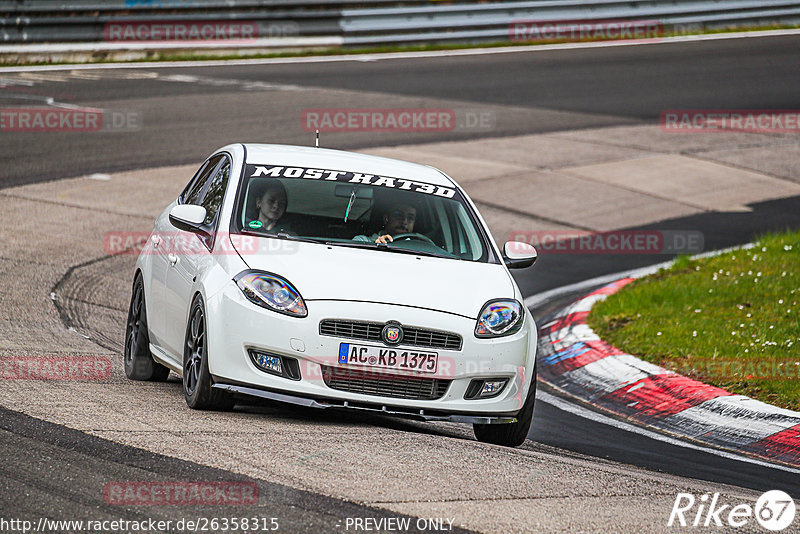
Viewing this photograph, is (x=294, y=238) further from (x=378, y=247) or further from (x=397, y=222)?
(x=397, y=222)

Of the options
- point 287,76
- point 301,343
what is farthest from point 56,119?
point 301,343

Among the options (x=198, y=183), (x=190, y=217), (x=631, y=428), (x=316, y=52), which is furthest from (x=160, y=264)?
(x=316, y=52)

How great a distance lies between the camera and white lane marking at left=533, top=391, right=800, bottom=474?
7.55 meters

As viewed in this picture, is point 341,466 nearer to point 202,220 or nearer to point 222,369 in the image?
point 222,369

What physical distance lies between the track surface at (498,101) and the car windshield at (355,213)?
1.36m

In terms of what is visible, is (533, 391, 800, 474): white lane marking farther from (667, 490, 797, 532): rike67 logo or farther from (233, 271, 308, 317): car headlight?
(233, 271, 308, 317): car headlight

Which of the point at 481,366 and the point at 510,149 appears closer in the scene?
the point at 481,366

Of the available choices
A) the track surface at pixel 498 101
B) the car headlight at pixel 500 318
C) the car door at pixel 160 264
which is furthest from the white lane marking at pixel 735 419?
the car door at pixel 160 264

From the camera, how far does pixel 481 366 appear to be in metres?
6.95

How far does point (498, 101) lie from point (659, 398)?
13.8 m

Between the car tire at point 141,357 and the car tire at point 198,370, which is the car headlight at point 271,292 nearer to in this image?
the car tire at point 198,370

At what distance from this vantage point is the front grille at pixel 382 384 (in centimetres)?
677

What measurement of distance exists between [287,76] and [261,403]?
673 inches

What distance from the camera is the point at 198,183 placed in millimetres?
8703
